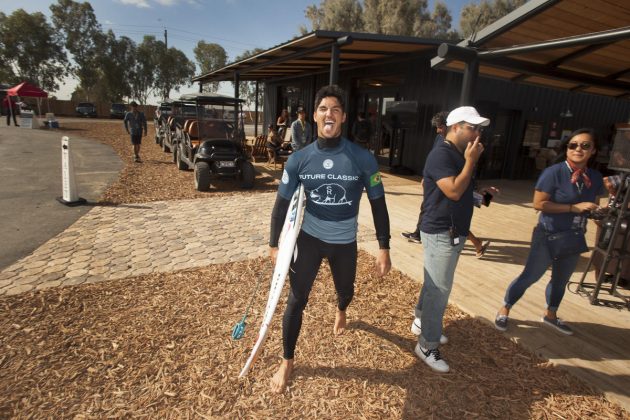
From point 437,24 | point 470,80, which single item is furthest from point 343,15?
point 470,80

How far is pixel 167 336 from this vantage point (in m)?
3.11

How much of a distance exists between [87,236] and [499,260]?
21.1ft

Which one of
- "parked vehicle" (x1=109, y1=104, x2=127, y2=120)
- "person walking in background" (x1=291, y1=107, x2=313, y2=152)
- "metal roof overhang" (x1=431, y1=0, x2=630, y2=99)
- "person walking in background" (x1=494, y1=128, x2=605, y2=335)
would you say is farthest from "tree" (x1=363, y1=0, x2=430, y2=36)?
"person walking in background" (x1=494, y1=128, x2=605, y2=335)

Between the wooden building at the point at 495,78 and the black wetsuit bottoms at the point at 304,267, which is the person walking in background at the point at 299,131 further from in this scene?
the black wetsuit bottoms at the point at 304,267

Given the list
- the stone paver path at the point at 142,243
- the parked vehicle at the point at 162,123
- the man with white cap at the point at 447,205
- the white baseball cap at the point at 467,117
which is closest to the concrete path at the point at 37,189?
the stone paver path at the point at 142,243

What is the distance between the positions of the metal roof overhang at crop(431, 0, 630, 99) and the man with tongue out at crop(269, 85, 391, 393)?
117 inches

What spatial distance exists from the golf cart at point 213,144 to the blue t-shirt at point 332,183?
6.69 m

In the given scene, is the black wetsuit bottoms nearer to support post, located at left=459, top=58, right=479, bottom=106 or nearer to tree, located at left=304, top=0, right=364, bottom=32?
support post, located at left=459, top=58, right=479, bottom=106

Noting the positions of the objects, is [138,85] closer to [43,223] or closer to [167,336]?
[43,223]

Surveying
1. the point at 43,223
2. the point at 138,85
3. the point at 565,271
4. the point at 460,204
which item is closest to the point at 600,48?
the point at 565,271

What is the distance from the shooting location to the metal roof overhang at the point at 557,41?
407cm

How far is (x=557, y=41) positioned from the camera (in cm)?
382

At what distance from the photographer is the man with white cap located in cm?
239

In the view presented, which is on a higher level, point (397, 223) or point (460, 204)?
point (460, 204)
